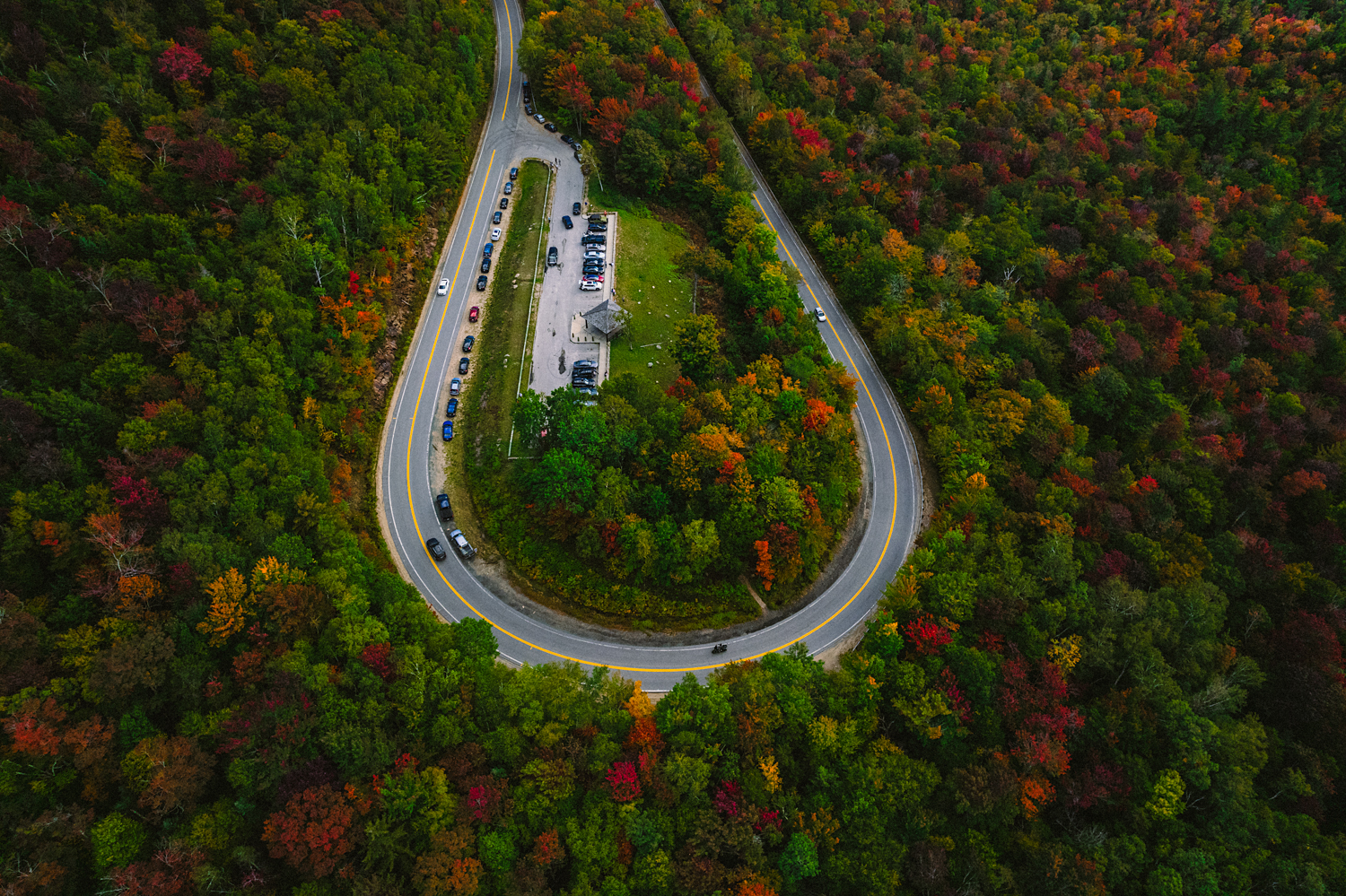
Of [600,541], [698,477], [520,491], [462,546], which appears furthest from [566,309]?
[462,546]

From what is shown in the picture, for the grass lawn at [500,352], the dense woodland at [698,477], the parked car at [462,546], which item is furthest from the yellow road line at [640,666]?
the dense woodland at [698,477]

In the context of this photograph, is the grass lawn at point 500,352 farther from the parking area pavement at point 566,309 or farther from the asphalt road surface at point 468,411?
the asphalt road surface at point 468,411

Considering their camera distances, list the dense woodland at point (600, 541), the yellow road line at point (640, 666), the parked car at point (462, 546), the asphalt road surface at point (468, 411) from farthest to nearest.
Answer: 1. the parked car at point (462, 546)
2. the asphalt road surface at point (468, 411)
3. the yellow road line at point (640, 666)
4. the dense woodland at point (600, 541)

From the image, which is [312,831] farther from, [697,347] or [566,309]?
[566,309]

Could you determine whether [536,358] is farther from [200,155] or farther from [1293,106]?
[1293,106]

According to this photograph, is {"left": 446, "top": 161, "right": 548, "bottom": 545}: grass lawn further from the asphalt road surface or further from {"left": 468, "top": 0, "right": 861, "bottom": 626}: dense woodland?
the asphalt road surface

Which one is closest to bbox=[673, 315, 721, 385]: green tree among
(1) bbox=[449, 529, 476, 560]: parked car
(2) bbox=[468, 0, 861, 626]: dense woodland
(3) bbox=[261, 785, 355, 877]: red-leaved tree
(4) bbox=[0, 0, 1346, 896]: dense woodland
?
(2) bbox=[468, 0, 861, 626]: dense woodland

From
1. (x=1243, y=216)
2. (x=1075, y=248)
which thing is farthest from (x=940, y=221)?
(x=1243, y=216)
